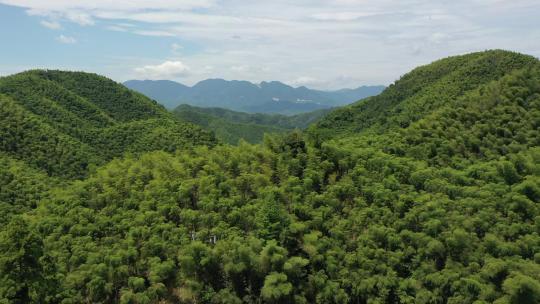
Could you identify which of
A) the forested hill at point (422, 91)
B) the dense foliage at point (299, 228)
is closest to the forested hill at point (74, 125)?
the dense foliage at point (299, 228)

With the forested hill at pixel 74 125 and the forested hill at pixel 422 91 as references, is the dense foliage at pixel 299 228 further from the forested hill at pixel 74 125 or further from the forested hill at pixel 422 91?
the forested hill at pixel 74 125

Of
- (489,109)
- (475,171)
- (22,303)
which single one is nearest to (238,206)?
(22,303)

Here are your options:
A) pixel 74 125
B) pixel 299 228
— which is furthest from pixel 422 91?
pixel 74 125

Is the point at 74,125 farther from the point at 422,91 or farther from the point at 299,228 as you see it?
the point at 422,91

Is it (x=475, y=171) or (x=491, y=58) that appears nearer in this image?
(x=475, y=171)

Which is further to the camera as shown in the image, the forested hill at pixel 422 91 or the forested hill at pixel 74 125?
the forested hill at pixel 422 91

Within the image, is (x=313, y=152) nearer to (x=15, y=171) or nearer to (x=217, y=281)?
(x=217, y=281)
